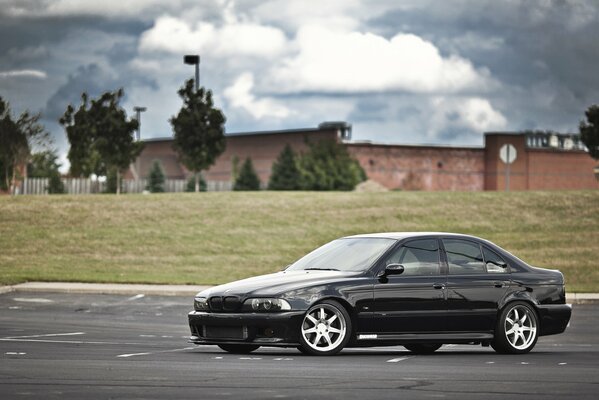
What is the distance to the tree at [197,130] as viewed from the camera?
5859 cm

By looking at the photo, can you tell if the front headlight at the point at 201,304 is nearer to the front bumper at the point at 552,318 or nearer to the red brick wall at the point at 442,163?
the front bumper at the point at 552,318

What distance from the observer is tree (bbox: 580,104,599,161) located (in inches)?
2482

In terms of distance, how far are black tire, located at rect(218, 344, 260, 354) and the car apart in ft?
0.05

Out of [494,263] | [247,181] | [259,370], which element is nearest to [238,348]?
[259,370]

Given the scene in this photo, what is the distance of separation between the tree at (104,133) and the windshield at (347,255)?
4431 cm

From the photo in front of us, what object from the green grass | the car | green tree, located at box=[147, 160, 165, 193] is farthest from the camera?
green tree, located at box=[147, 160, 165, 193]

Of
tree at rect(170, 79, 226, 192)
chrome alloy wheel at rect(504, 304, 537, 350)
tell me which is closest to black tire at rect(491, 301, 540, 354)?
chrome alloy wheel at rect(504, 304, 537, 350)

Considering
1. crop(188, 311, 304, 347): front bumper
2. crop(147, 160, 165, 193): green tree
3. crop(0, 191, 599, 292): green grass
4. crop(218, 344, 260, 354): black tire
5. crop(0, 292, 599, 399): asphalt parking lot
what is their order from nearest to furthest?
crop(0, 292, 599, 399): asphalt parking lot, crop(188, 311, 304, 347): front bumper, crop(218, 344, 260, 354): black tire, crop(0, 191, 599, 292): green grass, crop(147, 160, 165, 193): green tree

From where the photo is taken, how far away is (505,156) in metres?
55.2

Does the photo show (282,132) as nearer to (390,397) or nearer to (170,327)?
(170,327)

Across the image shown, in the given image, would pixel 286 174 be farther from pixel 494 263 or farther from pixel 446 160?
pixel 494 263

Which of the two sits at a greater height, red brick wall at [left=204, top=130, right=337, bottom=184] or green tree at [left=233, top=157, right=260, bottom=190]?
red brick wall at [left=204, top=130, right=337, bottom=184]

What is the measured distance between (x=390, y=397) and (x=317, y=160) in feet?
240

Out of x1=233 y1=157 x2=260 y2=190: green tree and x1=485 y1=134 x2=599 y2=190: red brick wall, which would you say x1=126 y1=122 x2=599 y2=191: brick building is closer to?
x1=485 y1=134 x2=599 y2=190: red brick wall
